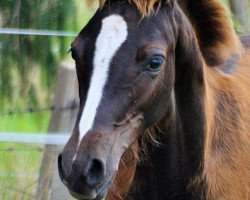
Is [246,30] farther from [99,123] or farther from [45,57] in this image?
[99,123]

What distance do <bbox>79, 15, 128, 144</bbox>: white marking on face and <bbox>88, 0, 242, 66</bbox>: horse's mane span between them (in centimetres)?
76

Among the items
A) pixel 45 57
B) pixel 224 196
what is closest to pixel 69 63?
pixel 45 57

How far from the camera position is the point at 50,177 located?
5.43 metres

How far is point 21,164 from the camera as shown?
19.8ft

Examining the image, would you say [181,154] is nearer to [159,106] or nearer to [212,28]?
[159,106]

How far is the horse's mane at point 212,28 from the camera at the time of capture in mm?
4504

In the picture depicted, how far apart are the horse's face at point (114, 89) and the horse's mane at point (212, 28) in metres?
0.55

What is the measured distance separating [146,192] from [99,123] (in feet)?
2.48

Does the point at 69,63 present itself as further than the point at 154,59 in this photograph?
Yes

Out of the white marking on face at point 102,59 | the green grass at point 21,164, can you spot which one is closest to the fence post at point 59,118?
the green grass at point 21,164

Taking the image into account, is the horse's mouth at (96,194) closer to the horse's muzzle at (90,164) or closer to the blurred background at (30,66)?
the horse's muzzle at (90,164)

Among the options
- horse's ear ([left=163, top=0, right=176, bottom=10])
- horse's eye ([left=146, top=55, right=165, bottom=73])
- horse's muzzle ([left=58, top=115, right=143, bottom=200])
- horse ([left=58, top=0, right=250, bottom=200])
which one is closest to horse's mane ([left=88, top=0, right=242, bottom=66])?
horse ([left=58, top=0, right=250, bottom=200])

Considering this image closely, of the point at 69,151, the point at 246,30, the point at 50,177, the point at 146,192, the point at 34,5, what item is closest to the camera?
the point at 69,151

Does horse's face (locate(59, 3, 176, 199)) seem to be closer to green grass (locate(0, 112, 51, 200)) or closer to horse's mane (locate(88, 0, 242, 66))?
horse's mane (locate(88, 0, 242, 66))
